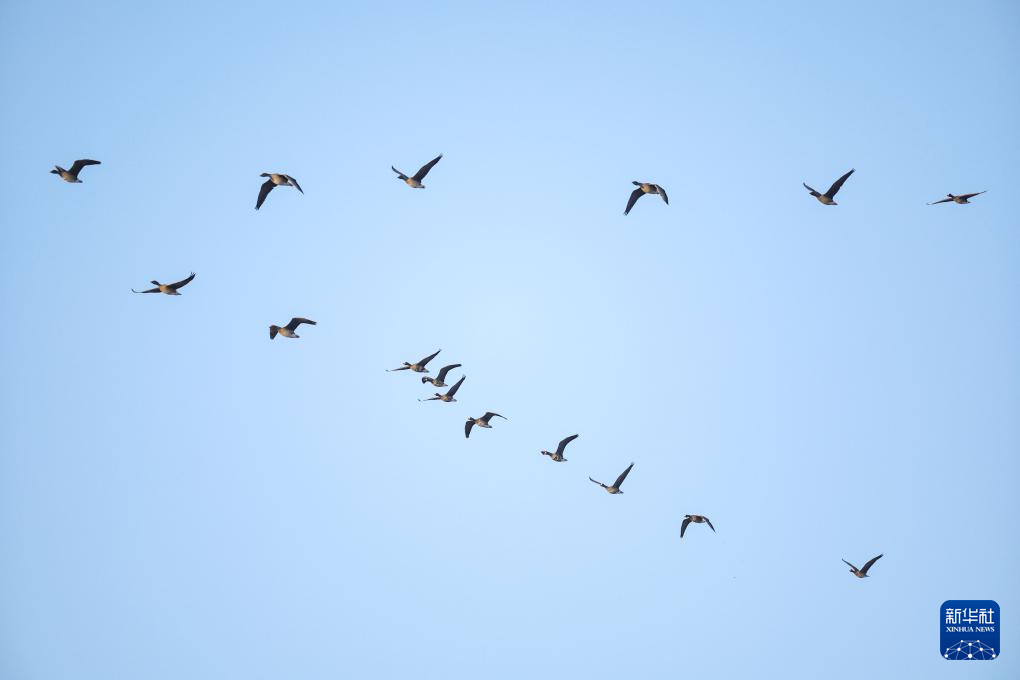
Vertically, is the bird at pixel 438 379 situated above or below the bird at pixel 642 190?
below

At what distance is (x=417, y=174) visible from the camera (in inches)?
2044

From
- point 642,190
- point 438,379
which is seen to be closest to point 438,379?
point 438,379

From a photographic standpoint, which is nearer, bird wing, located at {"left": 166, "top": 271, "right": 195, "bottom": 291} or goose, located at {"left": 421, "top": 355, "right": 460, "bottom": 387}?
bird wing, located at {"left": 166, "top": 271, "right": 195, "bottom": 291}

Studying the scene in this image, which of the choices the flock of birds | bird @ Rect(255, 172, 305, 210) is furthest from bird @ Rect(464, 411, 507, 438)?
bird @ Rect(255, 172, 305, 210)

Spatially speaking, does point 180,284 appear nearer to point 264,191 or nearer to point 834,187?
point 264,191

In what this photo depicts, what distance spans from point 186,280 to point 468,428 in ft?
57.4

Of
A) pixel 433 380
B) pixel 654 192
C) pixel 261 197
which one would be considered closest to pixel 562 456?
pixel 433 380

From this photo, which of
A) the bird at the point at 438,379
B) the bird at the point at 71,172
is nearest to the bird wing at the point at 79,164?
the bird at the point at 71,172

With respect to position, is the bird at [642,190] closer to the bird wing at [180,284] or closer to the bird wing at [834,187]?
the bird wing at [834,187]

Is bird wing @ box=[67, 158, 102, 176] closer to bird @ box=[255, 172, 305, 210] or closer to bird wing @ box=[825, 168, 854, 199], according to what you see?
bird @ box=[255, 172, 305, 210]

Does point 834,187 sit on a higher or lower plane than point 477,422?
higher

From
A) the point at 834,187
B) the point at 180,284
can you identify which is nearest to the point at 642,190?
the point at 834,187

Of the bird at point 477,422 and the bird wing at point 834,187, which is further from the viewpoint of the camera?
the bird at point 477,422

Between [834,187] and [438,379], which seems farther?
[438,379]
